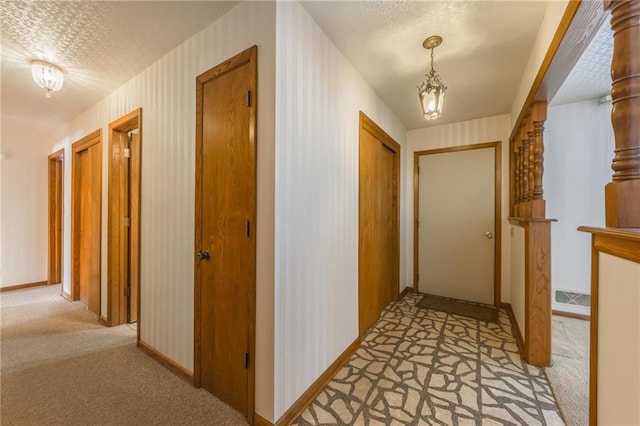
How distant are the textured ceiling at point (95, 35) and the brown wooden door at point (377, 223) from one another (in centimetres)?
163

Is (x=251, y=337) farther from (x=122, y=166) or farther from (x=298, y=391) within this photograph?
(x=122, y=166)

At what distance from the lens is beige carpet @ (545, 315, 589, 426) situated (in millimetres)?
1584

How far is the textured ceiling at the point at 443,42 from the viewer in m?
1.60

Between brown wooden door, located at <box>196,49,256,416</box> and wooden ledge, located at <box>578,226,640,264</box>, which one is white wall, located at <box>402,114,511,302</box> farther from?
brown wooden door, located at <box>196,49,256,416</box>

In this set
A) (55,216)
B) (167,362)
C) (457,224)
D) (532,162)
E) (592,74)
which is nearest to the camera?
(167,362)

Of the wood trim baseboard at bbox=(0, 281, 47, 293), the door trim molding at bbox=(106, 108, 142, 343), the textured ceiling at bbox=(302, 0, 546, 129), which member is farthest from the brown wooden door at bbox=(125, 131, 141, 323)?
the wood trim baseboard at bbox=(0, 281, 47, 293)

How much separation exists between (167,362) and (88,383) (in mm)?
513

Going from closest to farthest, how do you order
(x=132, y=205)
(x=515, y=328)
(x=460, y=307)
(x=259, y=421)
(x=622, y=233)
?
(x=622, y=233) < (x=259, y=421) < (x=515, y=328) < (x=132, y=205) < (x=460, y=307)

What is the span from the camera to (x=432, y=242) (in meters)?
3.76

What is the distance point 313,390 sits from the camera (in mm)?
1708

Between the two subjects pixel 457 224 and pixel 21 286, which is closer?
pixel 457 224

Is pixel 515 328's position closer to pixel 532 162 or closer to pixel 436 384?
pixel 436 384

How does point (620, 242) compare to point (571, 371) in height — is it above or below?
above

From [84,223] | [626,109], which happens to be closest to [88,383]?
[84,223]
